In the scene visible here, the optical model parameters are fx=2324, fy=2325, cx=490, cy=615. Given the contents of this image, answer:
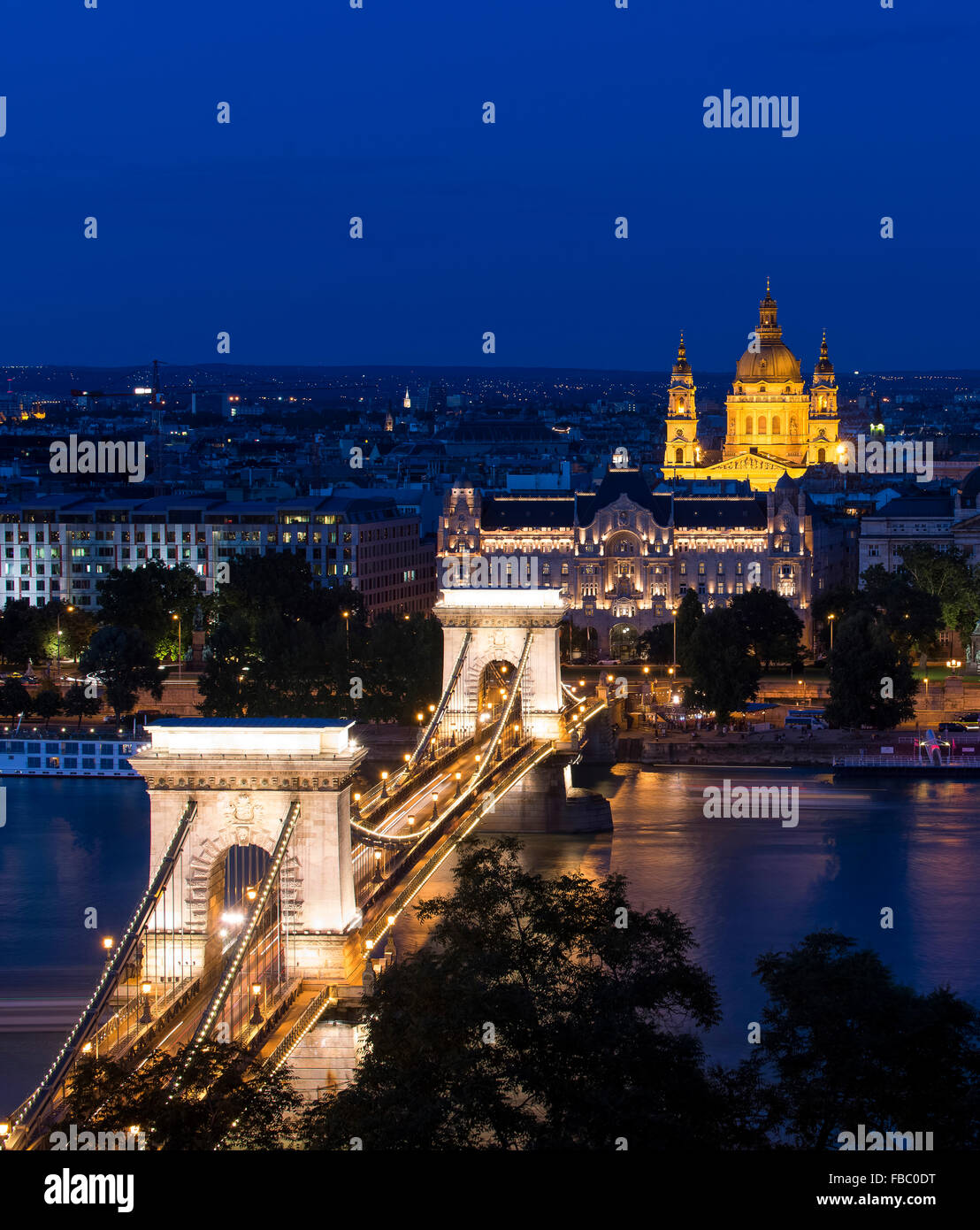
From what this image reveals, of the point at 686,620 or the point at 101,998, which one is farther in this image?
the point at 686,620

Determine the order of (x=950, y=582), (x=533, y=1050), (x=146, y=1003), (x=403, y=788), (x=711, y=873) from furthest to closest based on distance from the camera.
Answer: (x=950, y=582), (x=711, y=873), (x=403, y=788), (x=146, y=1003), (x=533, y=1050)

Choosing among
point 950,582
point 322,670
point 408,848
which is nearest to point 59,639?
point 322,670

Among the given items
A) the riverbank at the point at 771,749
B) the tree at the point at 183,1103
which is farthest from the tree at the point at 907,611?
the tree at the point at 183,1103

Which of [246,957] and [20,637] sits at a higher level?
[20,637]

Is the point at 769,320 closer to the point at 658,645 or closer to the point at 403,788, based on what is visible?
the point at 658,645

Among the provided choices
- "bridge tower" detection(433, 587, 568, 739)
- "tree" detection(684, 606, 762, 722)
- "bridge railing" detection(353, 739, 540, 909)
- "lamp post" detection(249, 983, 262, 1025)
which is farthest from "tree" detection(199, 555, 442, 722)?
"lamp post" detection(249, 983, 262, 1025)

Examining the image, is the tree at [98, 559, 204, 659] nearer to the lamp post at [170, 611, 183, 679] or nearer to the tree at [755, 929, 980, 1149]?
the lamp post at [170, 611, 183, 679]

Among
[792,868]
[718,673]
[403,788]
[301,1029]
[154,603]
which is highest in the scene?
[154,603]

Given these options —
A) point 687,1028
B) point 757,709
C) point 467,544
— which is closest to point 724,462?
point 467,544
